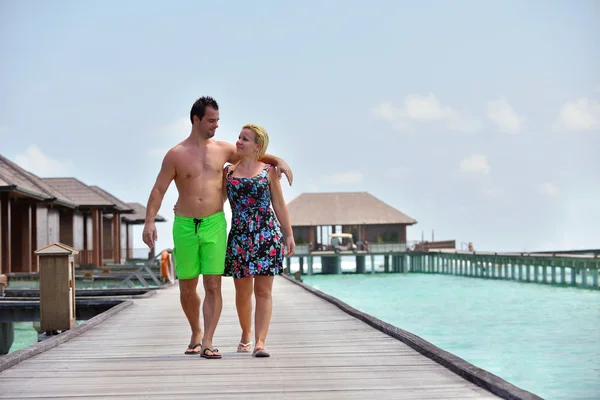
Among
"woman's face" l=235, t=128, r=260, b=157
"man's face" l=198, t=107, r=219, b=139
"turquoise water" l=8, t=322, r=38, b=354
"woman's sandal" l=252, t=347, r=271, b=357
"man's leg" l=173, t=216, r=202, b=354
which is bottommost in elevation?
"turquoise water" l=8, t=322, r=38, b=354

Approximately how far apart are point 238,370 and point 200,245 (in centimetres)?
97

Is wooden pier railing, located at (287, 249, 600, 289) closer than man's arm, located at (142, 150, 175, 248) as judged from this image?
No

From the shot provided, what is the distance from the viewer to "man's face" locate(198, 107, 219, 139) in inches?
A: 226

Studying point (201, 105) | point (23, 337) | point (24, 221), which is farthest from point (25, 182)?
point (201, 105)

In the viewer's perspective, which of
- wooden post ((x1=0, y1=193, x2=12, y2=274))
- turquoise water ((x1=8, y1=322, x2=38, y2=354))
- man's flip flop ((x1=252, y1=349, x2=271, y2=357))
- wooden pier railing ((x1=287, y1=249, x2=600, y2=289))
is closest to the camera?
man's flip flop ((x1=252, y1=349, x2=271, y2=357))

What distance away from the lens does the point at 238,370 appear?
16.4 ft

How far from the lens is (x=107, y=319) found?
9.29m

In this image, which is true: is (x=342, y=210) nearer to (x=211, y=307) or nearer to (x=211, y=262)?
(x=211, y=307)

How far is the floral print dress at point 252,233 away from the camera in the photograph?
5578 millimetres

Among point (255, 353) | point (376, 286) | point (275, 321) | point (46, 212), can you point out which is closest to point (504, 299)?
point (376, 286)

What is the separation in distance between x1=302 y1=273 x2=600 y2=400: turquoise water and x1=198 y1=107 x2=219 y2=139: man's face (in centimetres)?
849

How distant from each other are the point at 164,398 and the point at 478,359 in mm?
13224

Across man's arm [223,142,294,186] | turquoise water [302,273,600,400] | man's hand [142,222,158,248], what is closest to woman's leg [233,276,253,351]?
man's hand [142,222,158,248]

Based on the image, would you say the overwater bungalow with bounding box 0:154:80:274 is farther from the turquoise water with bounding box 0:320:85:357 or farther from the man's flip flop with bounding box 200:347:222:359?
the man's flip flop with bounding box 200:347:222:359
